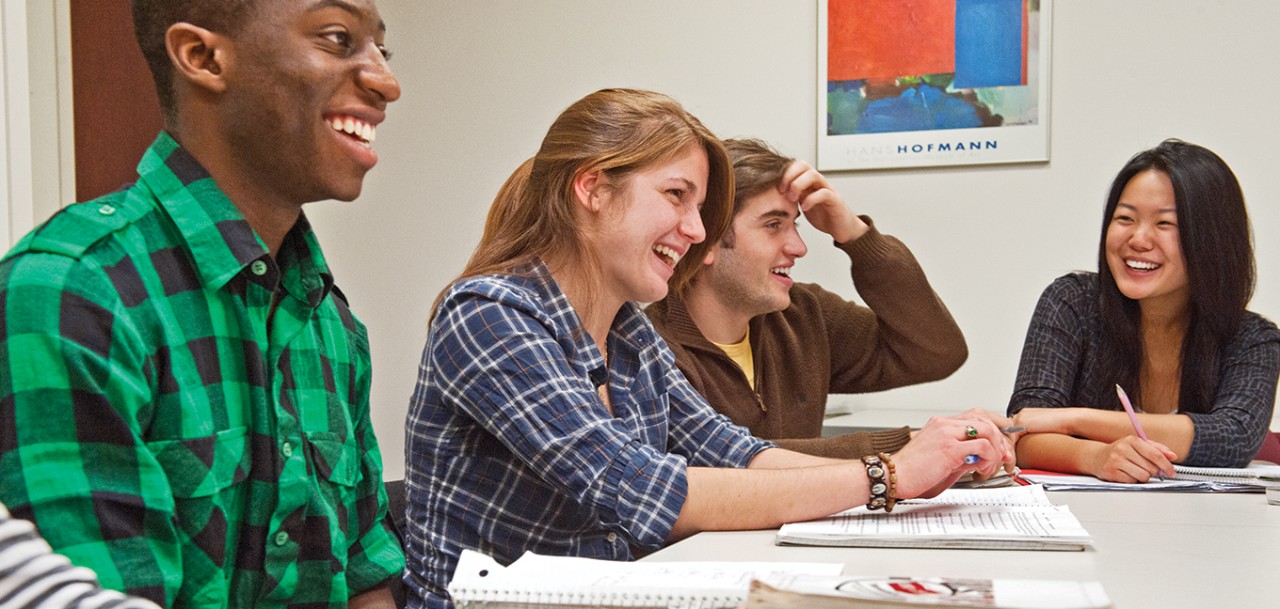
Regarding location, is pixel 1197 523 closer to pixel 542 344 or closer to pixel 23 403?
pixel 542 344

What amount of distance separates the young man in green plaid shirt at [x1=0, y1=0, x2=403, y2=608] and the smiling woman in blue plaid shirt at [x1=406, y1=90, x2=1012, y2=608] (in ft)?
0.70

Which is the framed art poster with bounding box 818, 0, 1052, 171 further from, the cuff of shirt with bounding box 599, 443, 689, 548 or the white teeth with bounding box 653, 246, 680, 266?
the cuff of shirt with bounding box 599, 443, 689, 548

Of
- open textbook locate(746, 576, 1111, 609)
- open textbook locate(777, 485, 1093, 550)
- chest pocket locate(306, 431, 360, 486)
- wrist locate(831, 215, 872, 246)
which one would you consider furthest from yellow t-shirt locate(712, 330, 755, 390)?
open textbook locate(746, 576, 1111, 609)

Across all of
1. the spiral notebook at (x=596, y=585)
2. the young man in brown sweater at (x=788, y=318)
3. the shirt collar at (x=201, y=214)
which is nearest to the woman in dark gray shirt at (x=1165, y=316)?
the young man in brown sweater at (x=788, y=318)

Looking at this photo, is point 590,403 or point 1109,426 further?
point 1109,426

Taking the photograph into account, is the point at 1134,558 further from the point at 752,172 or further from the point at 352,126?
the point at 752,172

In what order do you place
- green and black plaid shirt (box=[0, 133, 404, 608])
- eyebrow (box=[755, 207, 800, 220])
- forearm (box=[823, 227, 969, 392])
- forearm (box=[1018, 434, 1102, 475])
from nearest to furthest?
green and black plaid shirt (box=[0, 133, 404, 608]) → forearm (box=[1018, 434, 1102, 475]) → eyebrow (box=[755, 207, 800, 220]) → forearm (box=[823, 227, 969, 392])

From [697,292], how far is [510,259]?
737mm

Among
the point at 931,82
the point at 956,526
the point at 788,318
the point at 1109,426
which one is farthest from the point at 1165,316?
the point at 956,526

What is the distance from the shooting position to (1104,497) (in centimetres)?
162

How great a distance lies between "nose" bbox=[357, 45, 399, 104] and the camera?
1041 mm

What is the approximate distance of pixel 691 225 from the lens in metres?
1.66

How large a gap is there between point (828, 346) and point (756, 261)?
320 millimetres

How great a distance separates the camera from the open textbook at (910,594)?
0.69 meters
